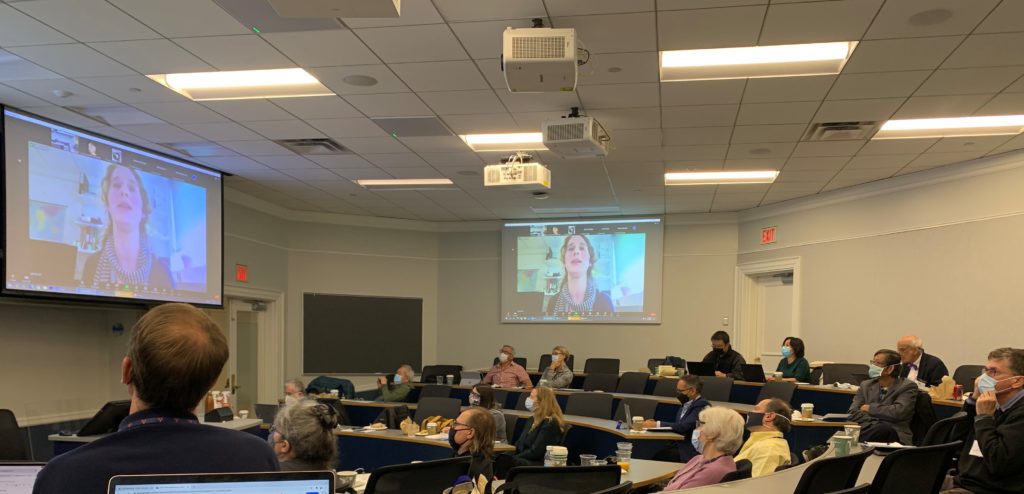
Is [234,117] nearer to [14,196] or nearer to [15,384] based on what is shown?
[14,196]

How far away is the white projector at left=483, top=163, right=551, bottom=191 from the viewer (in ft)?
22.8

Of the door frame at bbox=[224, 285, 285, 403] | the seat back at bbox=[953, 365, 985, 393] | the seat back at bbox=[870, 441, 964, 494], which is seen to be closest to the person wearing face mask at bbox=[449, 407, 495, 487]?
the seat back at bbox=[870, 441, 964, 494]

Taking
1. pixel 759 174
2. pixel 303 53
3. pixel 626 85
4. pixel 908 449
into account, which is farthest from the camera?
pixel 759 174

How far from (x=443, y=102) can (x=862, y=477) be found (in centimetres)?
423

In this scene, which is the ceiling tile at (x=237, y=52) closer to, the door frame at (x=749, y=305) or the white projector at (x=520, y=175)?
the white projector at (x=520, y=175)

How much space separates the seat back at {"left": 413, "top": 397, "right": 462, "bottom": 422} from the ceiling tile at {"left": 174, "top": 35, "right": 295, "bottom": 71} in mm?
3385

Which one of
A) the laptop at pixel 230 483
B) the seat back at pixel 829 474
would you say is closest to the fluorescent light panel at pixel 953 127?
the seat back at pixel 829 474

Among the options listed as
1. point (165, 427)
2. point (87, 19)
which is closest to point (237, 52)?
point (87, 19)

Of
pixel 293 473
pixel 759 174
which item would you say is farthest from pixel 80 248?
pixel 759 174

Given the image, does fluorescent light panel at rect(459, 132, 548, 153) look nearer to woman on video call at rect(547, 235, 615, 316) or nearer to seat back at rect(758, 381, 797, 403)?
seat back at rect(758, 381, 797, 403)

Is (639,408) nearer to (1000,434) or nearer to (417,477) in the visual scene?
(1000,434)

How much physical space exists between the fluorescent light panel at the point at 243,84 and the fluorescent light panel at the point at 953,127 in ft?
17.2

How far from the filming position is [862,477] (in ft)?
11.6

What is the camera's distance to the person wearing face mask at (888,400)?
18.8ft
